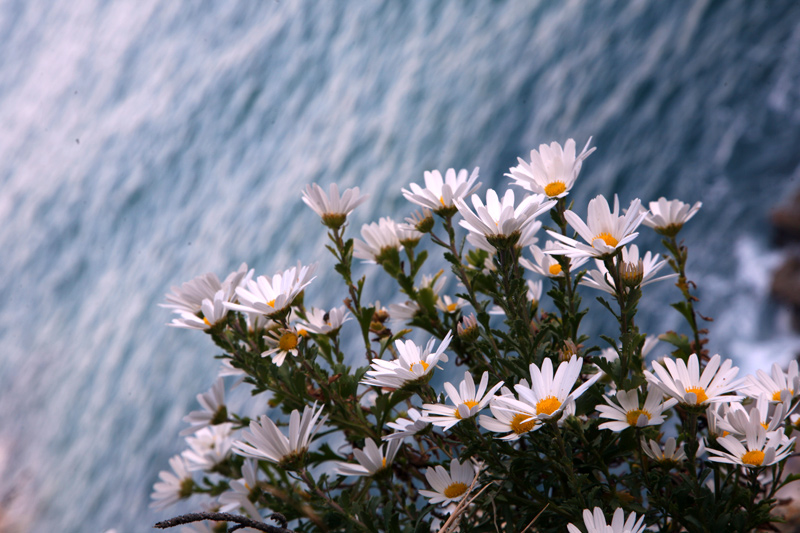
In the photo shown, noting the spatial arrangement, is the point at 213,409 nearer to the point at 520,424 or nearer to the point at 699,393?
the point at 520,424

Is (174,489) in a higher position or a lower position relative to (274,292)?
lower

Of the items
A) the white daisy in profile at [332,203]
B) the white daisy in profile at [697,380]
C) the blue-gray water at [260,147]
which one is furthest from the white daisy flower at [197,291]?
the blue-gray water at [260,147]

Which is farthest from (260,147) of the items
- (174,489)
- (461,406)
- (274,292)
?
(461,406)

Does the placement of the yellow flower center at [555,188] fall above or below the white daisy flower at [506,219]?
above

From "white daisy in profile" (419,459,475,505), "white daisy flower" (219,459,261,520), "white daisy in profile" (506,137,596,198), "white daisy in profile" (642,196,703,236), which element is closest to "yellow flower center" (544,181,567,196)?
"white daisy in profile" (506,137,596,198)

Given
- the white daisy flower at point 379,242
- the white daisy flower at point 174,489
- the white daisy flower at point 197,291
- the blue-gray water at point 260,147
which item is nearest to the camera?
the white daisy flower at point 197,291

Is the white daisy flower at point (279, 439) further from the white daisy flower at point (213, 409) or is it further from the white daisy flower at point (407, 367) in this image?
the white daisy flower at point (213, 409)
